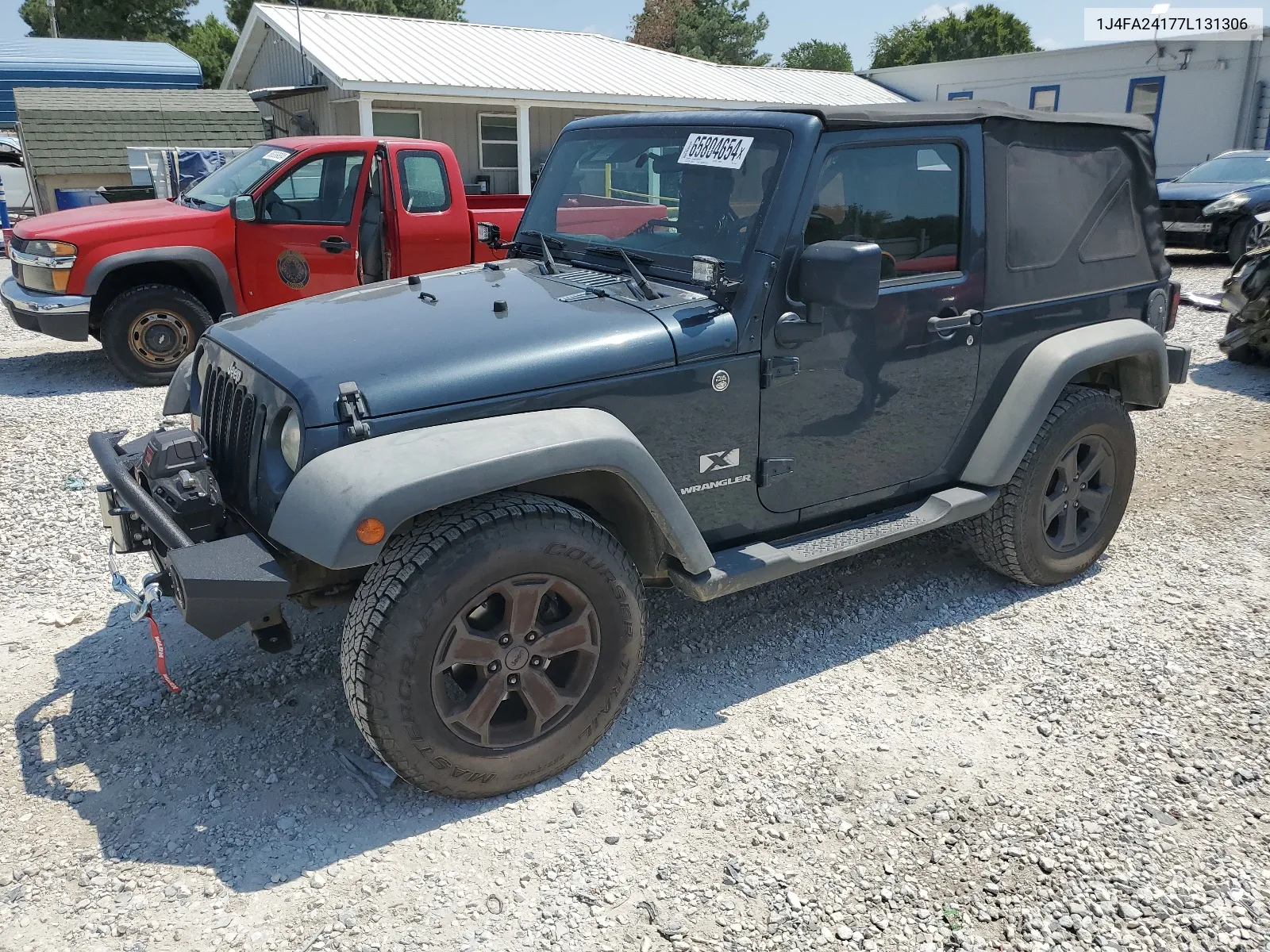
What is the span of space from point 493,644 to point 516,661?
3.8 inches

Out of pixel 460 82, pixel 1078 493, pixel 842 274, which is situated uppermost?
pixel 460 82

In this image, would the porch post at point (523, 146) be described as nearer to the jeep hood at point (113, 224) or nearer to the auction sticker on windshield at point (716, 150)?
the jeep hood at point (113, 224)

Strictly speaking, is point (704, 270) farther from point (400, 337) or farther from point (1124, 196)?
point (1124, 196)

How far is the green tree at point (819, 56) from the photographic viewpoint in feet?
224

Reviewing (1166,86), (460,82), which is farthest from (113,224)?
(1166,86)

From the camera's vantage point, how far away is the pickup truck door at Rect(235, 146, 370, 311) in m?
7.59

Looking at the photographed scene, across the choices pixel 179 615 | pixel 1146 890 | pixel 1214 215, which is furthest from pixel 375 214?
pixel 1214 215

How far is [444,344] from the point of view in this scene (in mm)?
2967

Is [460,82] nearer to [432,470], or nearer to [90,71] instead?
[90,71]

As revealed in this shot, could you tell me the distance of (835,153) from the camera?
335 centimetres

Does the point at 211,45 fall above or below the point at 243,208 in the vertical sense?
above

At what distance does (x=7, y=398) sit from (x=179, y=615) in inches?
176

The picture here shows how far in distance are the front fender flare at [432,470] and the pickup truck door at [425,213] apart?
5148 millimetres

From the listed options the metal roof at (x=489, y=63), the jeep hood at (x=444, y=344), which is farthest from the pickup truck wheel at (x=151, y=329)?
the metal roof at (x=489, y=63)
